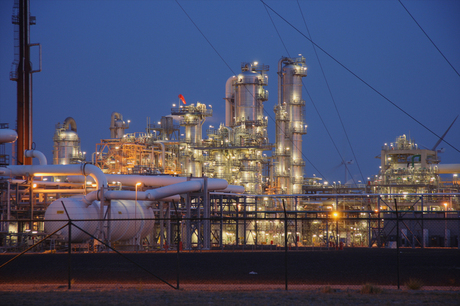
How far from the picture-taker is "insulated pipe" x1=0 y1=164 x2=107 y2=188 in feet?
114

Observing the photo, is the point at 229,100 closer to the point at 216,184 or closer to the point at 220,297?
the point at 216,184

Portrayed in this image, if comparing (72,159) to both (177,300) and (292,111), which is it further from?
(177,300)

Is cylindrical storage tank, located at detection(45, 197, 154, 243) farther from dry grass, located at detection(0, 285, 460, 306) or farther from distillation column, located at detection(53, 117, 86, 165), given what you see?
distillation column, located at detection(53, 117, 86, 165)

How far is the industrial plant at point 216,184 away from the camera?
116 feet

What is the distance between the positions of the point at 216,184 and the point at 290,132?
1258 inches

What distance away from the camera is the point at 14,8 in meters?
52.3

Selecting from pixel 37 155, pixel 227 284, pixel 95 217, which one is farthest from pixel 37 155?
pixel 227 284

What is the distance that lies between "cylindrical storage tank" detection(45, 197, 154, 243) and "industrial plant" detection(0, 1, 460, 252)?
9 centimetres

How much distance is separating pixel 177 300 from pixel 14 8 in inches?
1927

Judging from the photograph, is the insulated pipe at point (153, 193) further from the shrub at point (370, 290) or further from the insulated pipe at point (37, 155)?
the shrub at point (370, 290)

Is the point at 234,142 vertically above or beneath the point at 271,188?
above

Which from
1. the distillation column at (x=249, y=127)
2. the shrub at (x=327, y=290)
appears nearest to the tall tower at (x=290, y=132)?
the distillation column at (x=249, y=127)

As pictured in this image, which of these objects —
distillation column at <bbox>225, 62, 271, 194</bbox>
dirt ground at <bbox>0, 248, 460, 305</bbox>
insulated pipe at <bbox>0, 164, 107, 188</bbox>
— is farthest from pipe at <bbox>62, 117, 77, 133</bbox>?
dirt ground at <bbox>0, 248, 460, 305</bbox>

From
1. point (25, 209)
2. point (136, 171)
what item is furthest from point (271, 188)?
point (25, 209)
